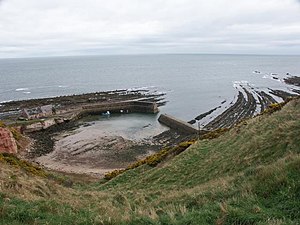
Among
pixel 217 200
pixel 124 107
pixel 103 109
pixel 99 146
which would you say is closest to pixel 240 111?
pixel 124 107

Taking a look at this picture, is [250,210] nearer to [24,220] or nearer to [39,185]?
[24,220]

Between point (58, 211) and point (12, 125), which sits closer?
point (58, 211)

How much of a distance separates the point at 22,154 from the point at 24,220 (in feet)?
111

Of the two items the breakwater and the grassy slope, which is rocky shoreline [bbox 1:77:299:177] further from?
the grassy slope

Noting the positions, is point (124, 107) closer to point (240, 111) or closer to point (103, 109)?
point (103, 109)

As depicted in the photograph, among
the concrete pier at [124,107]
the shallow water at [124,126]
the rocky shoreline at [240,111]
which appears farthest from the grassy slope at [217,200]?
the concrete pier at [124,107]

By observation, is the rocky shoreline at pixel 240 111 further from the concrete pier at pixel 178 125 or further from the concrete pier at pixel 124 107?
the concrete pier at pixel 124 107

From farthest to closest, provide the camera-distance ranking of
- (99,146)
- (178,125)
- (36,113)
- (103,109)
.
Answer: (103,109) → (36,113) → (178,125) → (99,146)

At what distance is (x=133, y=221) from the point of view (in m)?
7.47

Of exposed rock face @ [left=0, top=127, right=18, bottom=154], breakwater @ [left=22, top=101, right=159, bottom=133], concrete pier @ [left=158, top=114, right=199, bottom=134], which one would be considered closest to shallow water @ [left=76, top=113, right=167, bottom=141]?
concrete pier @ [left=158, top=114, right=199, bottom=134]

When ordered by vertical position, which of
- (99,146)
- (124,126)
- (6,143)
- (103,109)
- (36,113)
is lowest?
(99,146)

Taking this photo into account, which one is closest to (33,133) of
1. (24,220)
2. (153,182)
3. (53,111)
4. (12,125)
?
(12,125)

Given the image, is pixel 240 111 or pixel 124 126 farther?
pixel 240 111

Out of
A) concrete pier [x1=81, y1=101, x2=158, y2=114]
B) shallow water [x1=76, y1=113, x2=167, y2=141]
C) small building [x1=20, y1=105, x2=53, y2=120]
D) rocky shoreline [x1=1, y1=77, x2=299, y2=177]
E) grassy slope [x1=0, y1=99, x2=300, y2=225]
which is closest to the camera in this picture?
grassy slope [x1=0, y1=99, x2=300, y2=225]
